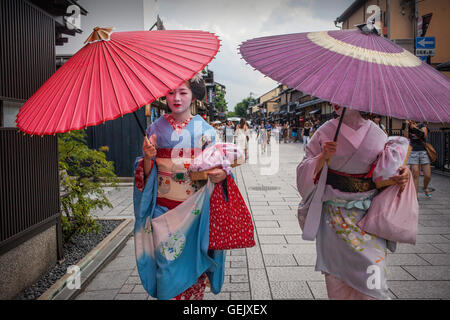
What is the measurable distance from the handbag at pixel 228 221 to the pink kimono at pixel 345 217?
480 mm

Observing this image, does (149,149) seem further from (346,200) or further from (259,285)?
(259,285)

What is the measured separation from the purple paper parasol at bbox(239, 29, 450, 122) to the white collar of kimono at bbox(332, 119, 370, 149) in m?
0.53

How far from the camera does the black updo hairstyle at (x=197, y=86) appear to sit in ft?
8.25

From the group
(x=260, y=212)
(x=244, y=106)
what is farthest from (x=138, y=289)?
(x=244, y=106)

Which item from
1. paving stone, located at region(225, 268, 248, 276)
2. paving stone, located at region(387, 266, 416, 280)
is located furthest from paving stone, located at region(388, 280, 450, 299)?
paving stone, located at region(225, 268, 248, 276)

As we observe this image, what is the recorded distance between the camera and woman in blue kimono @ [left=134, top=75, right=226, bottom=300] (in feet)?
7.82

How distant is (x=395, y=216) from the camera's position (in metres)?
2.20

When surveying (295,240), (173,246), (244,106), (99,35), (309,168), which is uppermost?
(244,106)

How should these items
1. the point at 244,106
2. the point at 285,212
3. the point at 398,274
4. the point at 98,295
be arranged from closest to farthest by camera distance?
the point at 98,295
the point at 398,274
the point at 285,212
the point at 244,106

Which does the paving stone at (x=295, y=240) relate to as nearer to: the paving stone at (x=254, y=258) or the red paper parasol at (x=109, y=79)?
the paving stone at (x=254, y=258)

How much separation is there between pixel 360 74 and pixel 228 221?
4.46 ft

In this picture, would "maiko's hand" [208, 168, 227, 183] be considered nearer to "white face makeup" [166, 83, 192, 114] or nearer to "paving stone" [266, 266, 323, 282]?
"white face makeup" [166, 83, 192, 114]

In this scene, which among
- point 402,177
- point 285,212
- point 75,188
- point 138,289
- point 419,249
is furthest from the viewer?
point 285,212

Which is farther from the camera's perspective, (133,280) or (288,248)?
(288,248)
